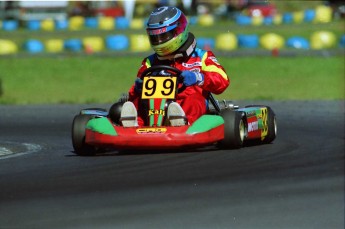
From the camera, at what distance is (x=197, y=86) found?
854cm

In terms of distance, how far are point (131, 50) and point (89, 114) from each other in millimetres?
18445

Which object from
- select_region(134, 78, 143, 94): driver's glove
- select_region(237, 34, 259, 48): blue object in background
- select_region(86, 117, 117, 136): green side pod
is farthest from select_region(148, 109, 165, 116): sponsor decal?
select_region(237, 34, 259, 48): blue object in background

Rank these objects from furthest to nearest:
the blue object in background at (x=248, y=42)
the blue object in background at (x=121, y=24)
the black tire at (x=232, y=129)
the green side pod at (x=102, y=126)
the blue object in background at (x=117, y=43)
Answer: the blue object in background at (x=121, y=24), the blue object in background at (x=117, y=43), the blue object in background at (x=248, y=42), the black tire at (x=232, y=129), the green side pod at (x=102, y=126)

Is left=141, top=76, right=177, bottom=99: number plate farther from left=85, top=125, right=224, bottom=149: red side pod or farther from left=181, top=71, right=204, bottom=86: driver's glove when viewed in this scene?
left=85, top=125, right=224, bottom=149: red side pod

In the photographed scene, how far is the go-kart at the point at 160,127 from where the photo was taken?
26.2 feet

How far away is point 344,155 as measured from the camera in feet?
26.4

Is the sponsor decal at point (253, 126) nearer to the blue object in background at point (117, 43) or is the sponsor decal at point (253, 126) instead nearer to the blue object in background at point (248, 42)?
the blue object in background at point (248, 42)

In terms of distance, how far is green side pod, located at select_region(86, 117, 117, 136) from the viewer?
805 cm

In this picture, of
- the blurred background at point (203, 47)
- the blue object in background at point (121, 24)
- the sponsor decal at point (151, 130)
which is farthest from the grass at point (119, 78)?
the blue object in background at point (121, 24)

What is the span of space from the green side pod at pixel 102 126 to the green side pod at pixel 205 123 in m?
0.59

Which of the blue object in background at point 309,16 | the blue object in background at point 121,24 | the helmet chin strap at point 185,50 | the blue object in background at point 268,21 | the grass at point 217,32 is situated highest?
the helmet chin strap at point 185,50

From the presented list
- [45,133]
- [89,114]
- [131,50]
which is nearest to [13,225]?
[89,114]

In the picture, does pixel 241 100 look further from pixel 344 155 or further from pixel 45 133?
pixel 344 155

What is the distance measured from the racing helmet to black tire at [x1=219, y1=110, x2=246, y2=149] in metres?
0.80
